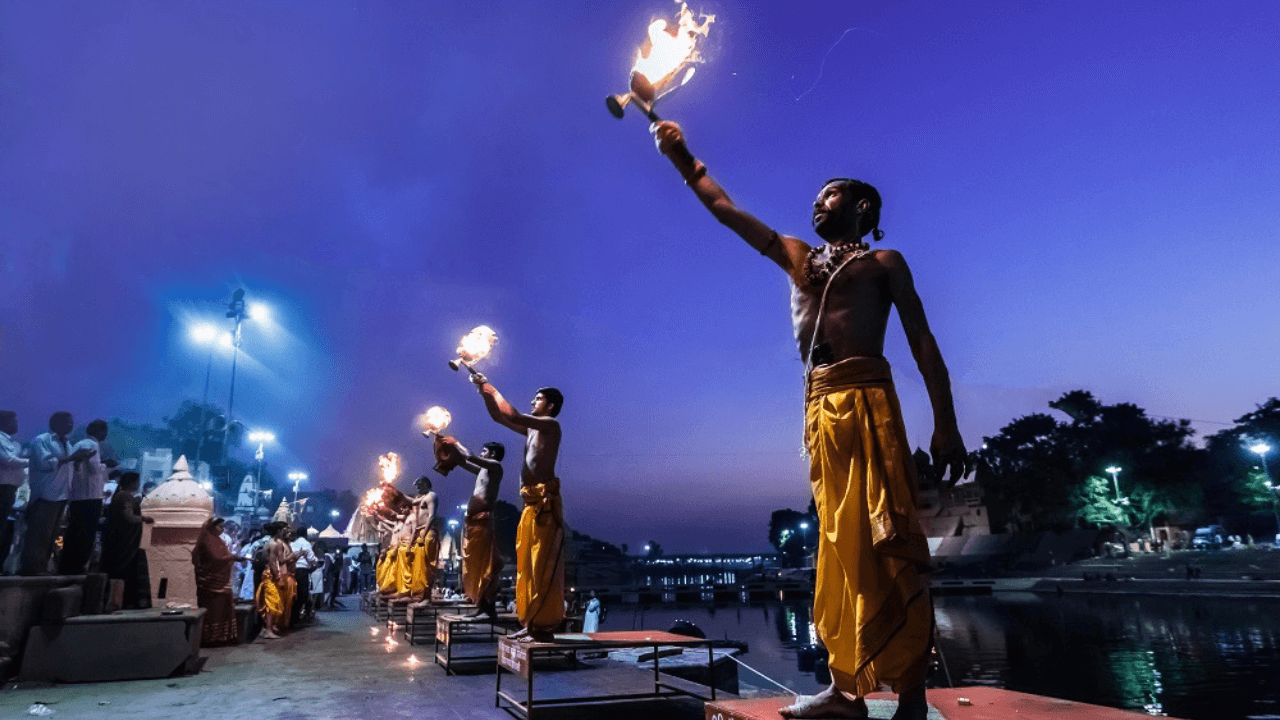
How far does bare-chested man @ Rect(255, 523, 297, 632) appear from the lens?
12.9 m

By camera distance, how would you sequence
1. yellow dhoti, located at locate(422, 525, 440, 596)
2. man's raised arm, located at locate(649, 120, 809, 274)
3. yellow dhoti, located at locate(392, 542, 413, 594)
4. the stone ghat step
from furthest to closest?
yellow dhoti, located at locate(392, 542, 413, 594)
yellow dhoti, located at locate(422, 525, 440, 596)
man's raised arm, located at locate(649, 120, 809, 274)
the stone ghat step

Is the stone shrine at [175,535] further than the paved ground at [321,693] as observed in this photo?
Yes

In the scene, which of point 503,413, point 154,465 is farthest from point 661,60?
point 154,465

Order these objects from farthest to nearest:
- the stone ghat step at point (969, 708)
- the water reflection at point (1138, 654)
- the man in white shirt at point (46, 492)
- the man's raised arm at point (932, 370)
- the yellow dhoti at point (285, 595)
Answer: the water reflection at point (1138, 654) < the yellow dhoti at point (285, 595) < the man in white shirt at point (46, 492) < the man's raised arm at point (932, 370) < the stone ghat step at point (969, 708)

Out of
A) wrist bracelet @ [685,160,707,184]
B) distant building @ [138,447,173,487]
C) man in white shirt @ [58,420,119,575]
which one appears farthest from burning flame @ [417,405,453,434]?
distant building @ [138,447,173,487]

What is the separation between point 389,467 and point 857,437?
Result: 15457mm

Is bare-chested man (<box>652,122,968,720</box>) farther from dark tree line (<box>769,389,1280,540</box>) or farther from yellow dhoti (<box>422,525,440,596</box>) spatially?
dark tree line (<box>769,389,1280,540</box>)

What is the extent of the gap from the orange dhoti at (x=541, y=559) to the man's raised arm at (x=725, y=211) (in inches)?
164

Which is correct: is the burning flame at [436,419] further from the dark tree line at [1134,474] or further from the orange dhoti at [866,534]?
the dark tree line at [1134,474]

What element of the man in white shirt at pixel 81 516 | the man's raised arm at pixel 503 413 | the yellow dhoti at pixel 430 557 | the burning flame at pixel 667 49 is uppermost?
the burning flame at pixel 667 49

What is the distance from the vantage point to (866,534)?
108 inches

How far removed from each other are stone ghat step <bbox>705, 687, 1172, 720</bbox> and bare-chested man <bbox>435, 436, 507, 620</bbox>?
7.06m

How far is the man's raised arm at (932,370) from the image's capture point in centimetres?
296

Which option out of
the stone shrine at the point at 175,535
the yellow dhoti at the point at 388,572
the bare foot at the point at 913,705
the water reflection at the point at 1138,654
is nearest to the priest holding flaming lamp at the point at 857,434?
the bare foot at the point at 913,705
